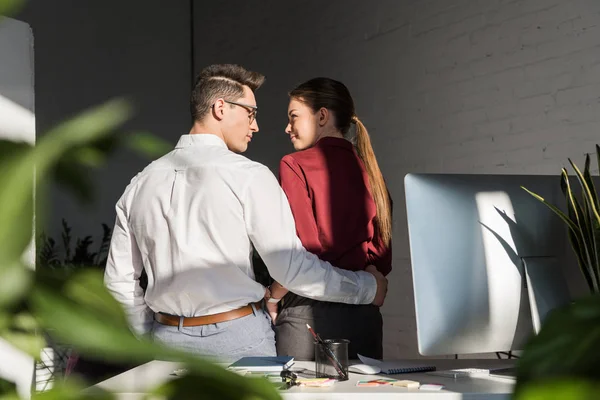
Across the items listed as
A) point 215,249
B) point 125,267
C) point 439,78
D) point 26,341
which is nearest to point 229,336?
point 215,249

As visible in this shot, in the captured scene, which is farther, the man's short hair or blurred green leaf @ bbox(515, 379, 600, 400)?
the man's short hair

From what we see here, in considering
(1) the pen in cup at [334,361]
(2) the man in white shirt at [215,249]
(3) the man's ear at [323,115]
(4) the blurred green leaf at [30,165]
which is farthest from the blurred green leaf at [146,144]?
(3) the man's ear at [323,115]

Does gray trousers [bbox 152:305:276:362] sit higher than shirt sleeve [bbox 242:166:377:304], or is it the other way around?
shirt sleeve [bbox 242:166:377:304]

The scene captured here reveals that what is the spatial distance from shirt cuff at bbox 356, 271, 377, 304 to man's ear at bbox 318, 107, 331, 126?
23.4 inches

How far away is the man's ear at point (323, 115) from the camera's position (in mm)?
3050

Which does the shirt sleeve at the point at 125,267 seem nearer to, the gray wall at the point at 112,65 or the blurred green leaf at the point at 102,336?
the blurred green leaf at the point at 102,336

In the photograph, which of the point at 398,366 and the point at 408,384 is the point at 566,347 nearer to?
the point at 408,384

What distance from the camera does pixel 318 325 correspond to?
2.76m

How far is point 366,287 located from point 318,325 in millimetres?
201

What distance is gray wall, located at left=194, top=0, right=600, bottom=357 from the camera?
14.5ft

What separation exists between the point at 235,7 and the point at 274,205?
4.91 metres

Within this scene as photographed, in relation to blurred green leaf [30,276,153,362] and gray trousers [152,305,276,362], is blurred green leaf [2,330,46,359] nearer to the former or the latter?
blurred green leaf [30,276,153,362]

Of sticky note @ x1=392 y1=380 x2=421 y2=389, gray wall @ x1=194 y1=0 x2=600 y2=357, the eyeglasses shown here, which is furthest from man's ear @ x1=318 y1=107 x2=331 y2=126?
gray wall @ x1=194 y1=0 x2=600 y2=357

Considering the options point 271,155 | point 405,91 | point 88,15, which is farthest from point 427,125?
point 88,15
